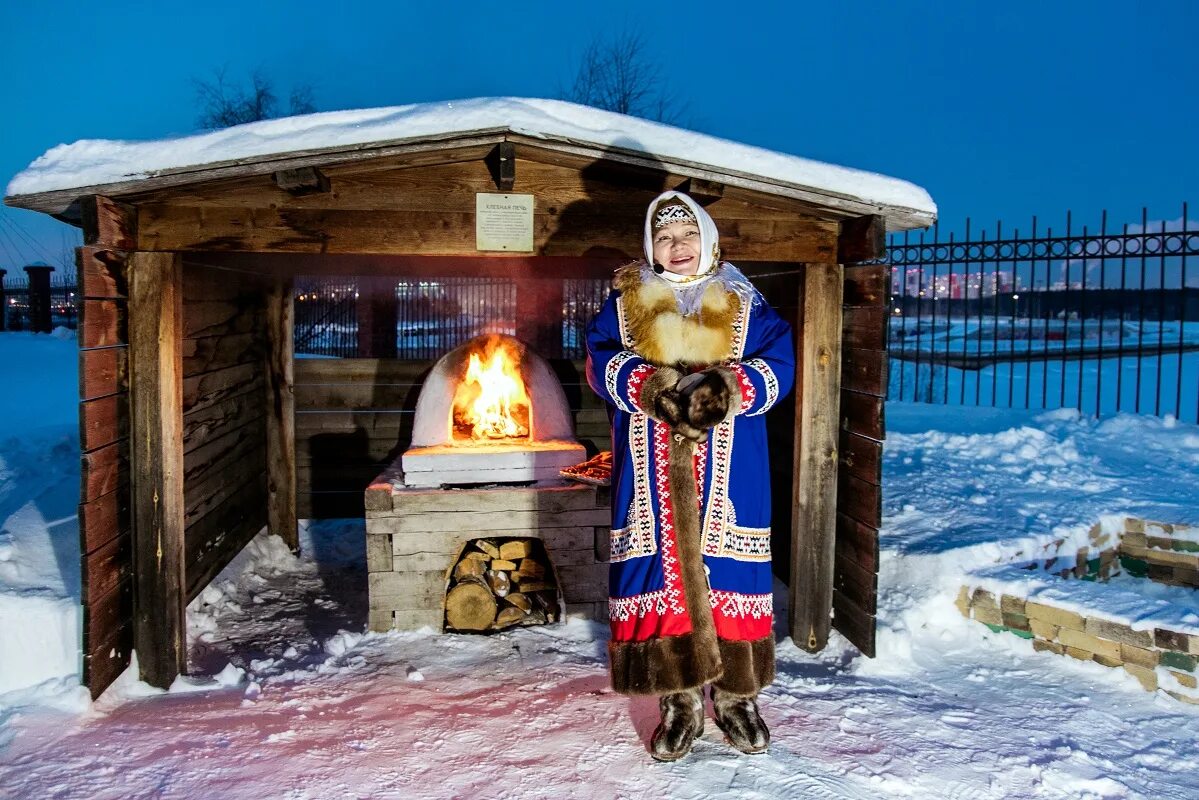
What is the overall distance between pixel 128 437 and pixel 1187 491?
26.9 ft

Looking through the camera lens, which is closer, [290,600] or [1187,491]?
[290,600]

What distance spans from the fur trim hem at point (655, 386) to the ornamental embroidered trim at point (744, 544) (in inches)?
26.4

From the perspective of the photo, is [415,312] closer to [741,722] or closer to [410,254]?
[410,254]

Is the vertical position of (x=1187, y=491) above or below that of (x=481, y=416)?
below

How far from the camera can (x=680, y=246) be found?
3674 millimetres

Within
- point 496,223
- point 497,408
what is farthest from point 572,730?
point 496,223

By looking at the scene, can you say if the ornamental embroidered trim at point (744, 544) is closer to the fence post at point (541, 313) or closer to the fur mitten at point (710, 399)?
the fur mitten at point (710, 399)

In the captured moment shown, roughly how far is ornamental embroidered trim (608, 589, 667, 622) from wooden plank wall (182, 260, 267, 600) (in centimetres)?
318

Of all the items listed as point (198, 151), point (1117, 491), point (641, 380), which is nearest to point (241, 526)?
point (198, 151)

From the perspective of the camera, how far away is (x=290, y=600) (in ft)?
21.0

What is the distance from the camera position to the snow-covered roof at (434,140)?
4070 millimetres

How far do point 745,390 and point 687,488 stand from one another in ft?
1.68

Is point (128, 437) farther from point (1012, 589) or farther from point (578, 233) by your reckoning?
point (1012, 589)

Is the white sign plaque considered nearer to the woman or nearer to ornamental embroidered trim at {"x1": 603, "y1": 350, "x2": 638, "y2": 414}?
the woman
